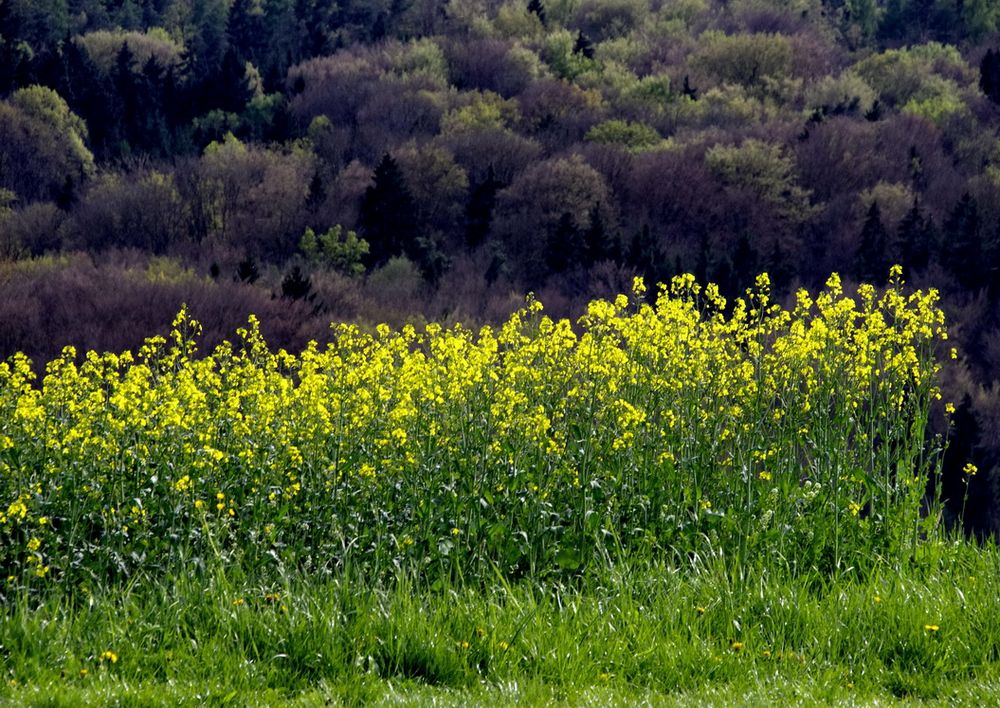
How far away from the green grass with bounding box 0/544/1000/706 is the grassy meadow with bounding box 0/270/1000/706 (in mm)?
18

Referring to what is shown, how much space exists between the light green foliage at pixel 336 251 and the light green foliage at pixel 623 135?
22.9 m

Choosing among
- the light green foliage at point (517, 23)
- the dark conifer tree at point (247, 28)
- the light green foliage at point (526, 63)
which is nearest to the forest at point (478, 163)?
the dark conifer tree at point (247, 28)

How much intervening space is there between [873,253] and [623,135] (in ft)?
78.3

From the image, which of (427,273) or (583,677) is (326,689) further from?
(427,273)

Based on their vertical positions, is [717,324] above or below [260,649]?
above

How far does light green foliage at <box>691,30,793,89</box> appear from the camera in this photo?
303 ft

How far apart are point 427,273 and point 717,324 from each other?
4949 centimetres

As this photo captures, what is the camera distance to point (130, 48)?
90.9 meters

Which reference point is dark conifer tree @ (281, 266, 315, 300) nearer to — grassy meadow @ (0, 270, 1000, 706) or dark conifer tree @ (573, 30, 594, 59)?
grassy meadow @ (0, 270, 1000, 706)

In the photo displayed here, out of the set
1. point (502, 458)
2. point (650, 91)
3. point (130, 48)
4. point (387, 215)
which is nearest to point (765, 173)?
point (387, 215)

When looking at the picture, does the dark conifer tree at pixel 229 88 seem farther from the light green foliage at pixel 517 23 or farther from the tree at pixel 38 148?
the light green foliage at pixel 517 23

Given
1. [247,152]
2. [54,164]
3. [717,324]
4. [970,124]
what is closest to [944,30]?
[970,124]

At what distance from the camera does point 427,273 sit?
190ft

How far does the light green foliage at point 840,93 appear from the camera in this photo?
84.9 metres
